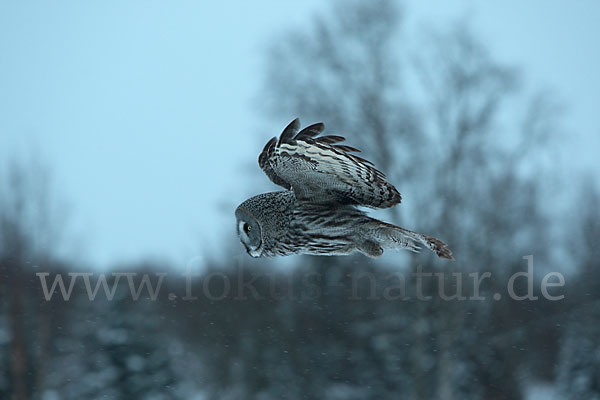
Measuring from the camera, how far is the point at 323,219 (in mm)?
4016

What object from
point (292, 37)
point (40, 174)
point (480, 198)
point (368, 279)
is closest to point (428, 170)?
point (480, 198)

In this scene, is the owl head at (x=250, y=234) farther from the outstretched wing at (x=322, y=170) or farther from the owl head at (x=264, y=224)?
the outstretched wing at (x=322, y=170)

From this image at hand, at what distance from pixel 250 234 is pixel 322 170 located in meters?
0.69

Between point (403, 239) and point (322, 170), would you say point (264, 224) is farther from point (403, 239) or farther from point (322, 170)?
point (403, 239)

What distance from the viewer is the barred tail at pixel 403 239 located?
395 cm

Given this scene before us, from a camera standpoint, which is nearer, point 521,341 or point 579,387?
point 579,387

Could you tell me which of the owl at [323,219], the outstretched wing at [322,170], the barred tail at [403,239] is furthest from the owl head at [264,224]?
the barred tail at [403,239]

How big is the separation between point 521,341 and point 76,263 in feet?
24.6

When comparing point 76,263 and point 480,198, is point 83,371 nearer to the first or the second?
point 76,263

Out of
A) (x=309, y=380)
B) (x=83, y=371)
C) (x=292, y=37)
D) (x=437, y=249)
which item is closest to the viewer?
(x=437, y=249)

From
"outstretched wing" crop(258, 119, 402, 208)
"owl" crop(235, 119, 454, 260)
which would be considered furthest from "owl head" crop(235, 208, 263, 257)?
"outstretched wing" crop(258, 119, 402, 208)

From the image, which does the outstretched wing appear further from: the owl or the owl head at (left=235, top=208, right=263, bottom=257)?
the owl head at (left=235, top=208, right=263, bottom=257)

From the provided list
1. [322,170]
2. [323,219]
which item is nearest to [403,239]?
[323,219]

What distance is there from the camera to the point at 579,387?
990cm
